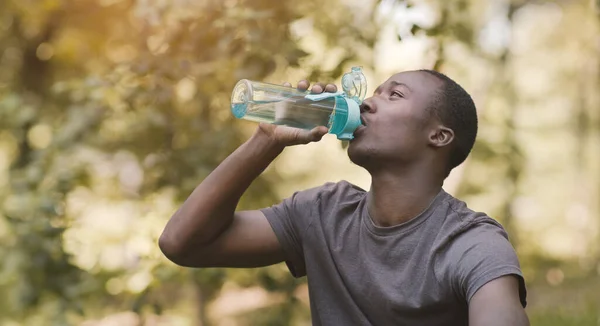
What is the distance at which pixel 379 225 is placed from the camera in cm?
236

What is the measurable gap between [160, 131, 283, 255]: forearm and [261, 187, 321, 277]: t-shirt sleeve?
151 mm

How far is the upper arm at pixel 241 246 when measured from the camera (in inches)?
99.3

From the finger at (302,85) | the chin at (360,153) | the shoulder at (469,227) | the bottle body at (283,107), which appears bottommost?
the shoulder at (469,227)

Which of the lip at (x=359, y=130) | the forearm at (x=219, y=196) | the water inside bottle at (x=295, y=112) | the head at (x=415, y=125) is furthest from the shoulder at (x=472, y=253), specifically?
the forearm at (x=219, y=196)

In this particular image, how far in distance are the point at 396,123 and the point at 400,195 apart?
0.65 feet

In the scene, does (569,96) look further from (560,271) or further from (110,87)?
(110,87)

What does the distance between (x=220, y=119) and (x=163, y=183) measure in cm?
47

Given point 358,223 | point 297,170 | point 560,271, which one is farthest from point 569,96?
point 358,223

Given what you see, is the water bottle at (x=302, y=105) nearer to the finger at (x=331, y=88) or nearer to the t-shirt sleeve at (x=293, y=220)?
the finger at (x=331, y=88)

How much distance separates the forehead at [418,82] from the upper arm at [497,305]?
0.65 metres

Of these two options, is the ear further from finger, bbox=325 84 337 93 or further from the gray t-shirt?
finger, bbox=325 84 337 93

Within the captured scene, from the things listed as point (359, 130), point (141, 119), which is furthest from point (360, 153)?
point (141, 119)

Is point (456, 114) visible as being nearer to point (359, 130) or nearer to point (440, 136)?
point (440, 136)

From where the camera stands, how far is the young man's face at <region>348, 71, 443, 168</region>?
7.55 ft
